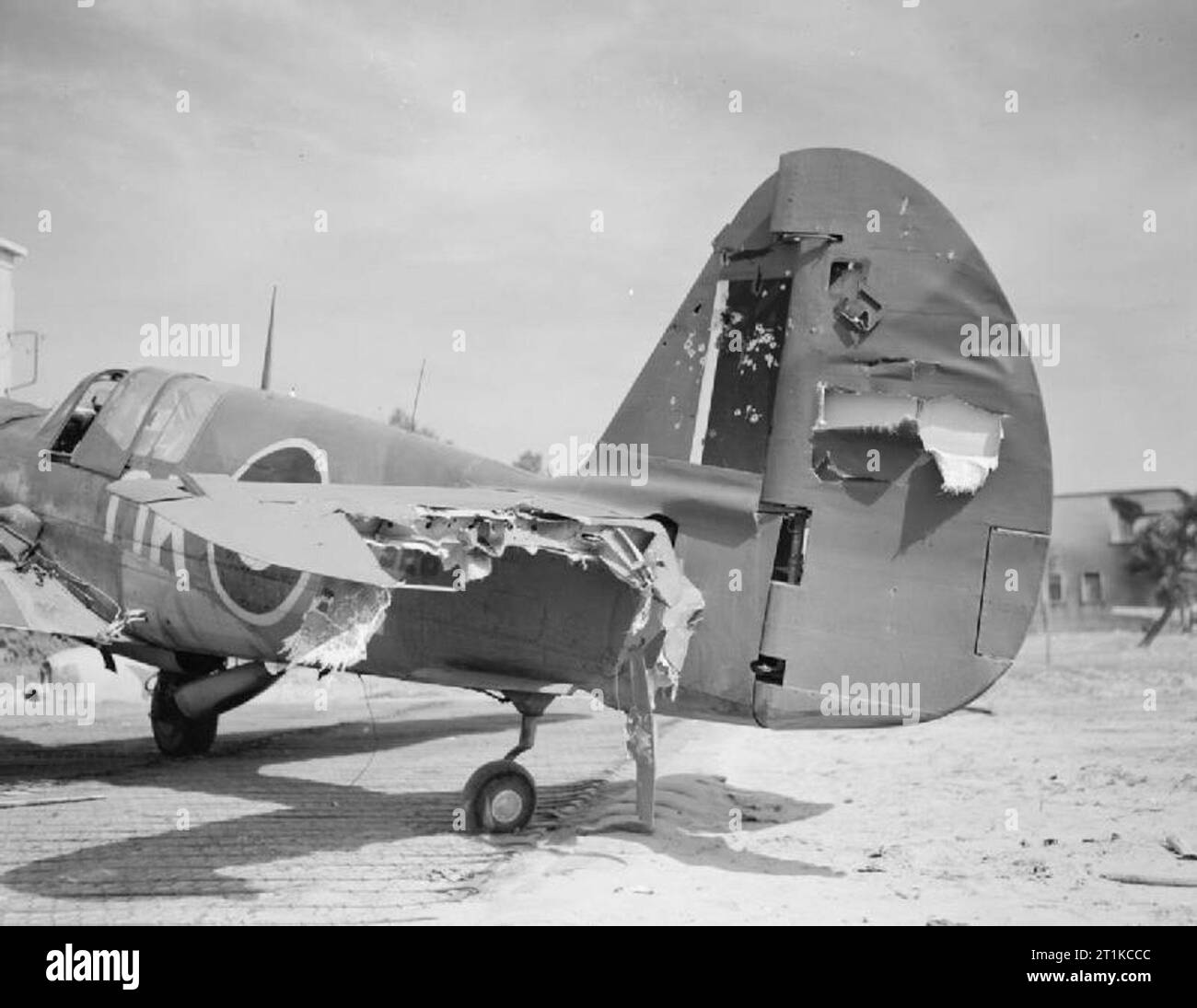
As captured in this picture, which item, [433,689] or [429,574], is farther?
[433,689]

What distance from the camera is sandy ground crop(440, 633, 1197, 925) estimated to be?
629 cm

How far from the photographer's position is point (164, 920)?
603 cm

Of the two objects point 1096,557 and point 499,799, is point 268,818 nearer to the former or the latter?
point 499,799

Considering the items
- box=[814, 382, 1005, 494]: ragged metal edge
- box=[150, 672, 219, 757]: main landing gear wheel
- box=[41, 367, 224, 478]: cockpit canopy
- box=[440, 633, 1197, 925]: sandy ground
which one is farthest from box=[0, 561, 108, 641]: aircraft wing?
box=[814, 382, 1005, 494]: ragged metal edge

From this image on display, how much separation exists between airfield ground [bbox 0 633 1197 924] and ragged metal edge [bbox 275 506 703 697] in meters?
1.33

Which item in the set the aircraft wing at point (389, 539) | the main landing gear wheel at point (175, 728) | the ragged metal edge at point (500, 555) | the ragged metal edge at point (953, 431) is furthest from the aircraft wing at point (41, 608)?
the ragged metal edge at point (953, 431)

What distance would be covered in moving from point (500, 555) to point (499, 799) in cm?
251

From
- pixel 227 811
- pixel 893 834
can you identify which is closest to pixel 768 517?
pixel 893 834

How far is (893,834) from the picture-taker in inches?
328

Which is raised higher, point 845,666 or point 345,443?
point 345,443

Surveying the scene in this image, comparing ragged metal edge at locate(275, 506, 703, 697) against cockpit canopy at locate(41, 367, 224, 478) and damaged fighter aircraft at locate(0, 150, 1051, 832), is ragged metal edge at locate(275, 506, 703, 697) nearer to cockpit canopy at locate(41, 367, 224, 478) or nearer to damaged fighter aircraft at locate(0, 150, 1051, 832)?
damaged fighter aircraft at locate(0, 150, 1051, 832)

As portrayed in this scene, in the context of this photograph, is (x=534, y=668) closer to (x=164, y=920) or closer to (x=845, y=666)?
(x=845, y=666)
